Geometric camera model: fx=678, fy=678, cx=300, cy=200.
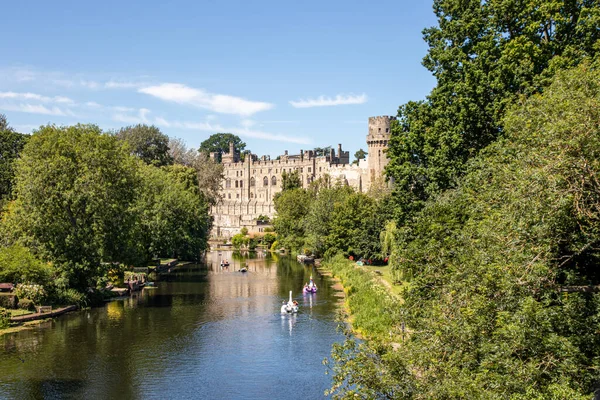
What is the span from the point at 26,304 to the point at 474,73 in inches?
886

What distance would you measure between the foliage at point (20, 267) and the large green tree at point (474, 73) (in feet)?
56.5

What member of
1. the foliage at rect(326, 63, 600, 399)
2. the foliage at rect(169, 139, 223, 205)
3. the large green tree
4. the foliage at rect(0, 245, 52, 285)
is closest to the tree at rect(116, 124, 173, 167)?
the foliage at rect(169, 139, 223, 205)

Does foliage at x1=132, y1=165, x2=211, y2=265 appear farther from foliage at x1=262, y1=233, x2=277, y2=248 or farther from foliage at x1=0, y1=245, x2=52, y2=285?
foliage at x1=262, y1=233, x2=277, y2=248

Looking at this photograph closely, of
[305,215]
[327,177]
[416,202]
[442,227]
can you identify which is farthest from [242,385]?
[327,177]

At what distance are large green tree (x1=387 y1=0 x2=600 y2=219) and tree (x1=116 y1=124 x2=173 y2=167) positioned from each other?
1908 inches

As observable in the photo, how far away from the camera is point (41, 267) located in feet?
106

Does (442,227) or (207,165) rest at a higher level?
(207,165)

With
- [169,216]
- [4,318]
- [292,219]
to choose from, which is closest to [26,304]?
[4,318]

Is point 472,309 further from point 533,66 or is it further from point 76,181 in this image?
point 76,181

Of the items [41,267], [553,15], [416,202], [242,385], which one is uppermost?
[553,15]

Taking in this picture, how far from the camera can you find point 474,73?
90.6 ft

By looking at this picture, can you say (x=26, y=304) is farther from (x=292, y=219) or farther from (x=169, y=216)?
(x=292, y=219)

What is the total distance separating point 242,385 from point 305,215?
2138 inches

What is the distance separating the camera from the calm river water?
21016 mm
